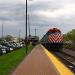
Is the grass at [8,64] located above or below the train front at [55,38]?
below

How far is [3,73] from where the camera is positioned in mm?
21844

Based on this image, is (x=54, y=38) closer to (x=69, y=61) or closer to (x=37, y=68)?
(x=69, y=61)

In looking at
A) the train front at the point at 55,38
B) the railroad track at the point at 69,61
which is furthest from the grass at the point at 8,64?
the train front at the point at 55,38

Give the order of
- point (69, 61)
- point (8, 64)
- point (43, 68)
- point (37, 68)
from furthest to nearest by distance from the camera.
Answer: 1. point (69, 61)
2. point (8, 64)
3. point (37, 68)
4. point (43, 68)

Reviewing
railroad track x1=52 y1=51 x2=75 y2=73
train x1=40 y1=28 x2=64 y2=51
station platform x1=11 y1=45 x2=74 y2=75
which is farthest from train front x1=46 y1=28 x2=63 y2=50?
station platform x1=11 y1=45 x2=74 y2=75

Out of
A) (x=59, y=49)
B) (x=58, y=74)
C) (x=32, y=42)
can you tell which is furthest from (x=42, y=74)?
(x=32, y=42)

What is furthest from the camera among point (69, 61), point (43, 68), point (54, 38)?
point (54, 38)

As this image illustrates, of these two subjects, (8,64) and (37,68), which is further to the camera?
(8,64)

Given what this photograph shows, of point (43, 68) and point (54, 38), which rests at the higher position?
point (54, 38)

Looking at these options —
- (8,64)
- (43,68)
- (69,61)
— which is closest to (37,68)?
(43,68)

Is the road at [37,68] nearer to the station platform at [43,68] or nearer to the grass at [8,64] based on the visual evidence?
the station platform at [43,68]

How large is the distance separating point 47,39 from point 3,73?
146 feet

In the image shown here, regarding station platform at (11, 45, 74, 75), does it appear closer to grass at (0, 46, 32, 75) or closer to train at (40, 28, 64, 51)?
grass at (0, 46, 32, 75)

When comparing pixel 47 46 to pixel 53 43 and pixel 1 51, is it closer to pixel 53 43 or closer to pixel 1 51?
pixel 53 43
